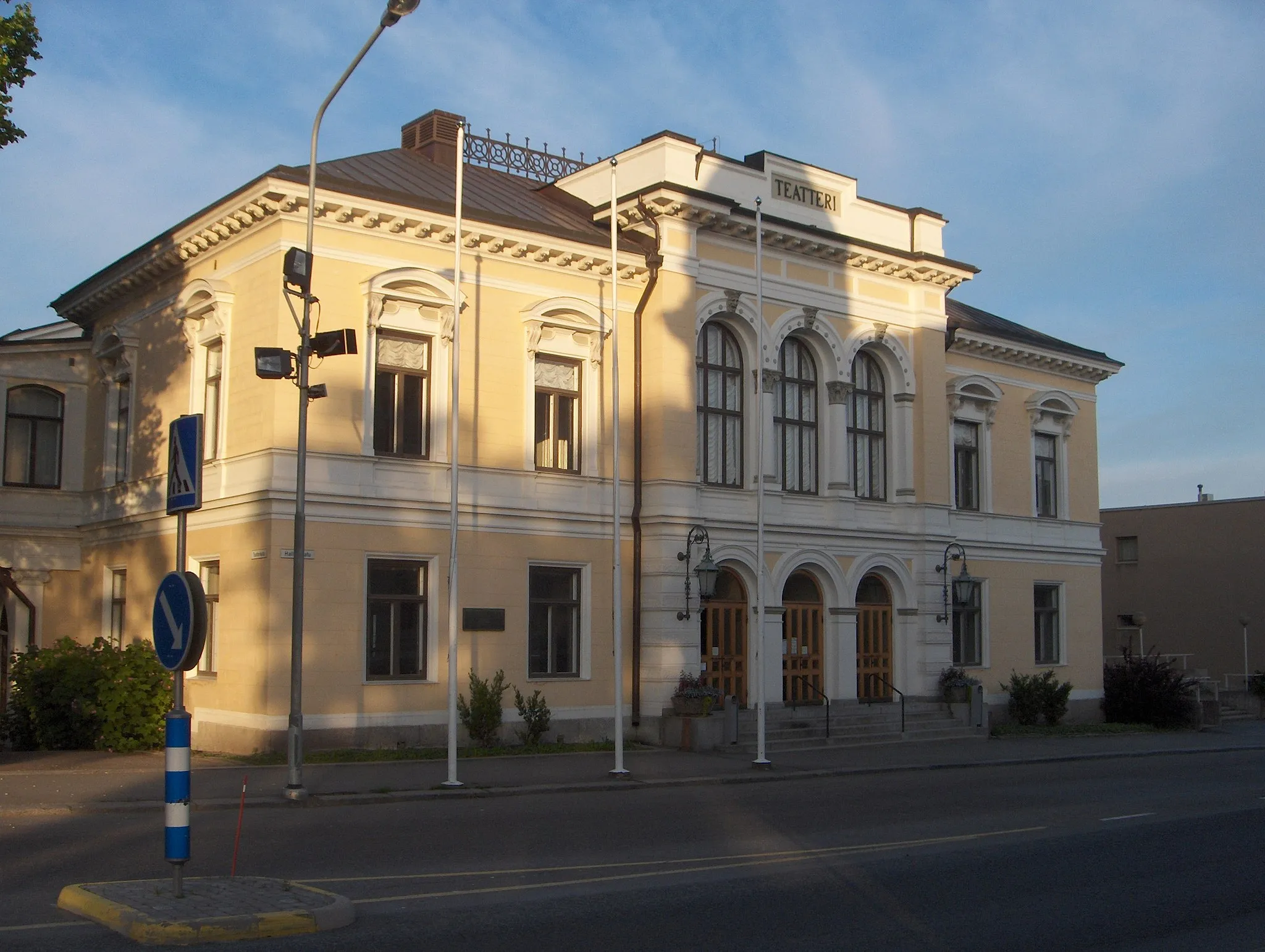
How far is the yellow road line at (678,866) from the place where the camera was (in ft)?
34.9

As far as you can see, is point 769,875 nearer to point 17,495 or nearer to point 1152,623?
point 17,495

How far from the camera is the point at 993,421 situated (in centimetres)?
3391

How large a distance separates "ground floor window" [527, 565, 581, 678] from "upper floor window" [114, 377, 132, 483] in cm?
902

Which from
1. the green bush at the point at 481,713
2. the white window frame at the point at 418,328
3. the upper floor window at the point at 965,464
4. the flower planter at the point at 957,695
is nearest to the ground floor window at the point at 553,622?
the green bush at the point at 481,713

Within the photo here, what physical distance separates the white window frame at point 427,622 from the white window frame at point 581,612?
1.75 metres

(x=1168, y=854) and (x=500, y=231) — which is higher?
(x=500, y=231)

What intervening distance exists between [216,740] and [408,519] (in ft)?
16.1

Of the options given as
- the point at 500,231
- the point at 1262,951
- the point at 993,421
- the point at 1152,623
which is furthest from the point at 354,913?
the point at 1152,623

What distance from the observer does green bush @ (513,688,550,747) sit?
2378 cm

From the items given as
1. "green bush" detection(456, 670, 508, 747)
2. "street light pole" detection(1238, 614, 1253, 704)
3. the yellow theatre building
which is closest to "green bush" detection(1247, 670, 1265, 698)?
"street light pole" detection(1238, 614, 1253, 704)

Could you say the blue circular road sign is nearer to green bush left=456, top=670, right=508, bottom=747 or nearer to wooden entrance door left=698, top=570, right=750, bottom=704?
green bush left=456, top=670, right=508, bottom=747

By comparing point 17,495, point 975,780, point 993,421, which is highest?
point 993,421

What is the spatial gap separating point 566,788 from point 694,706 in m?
6.05

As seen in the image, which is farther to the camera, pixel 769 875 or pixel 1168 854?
pixel 1168 854
